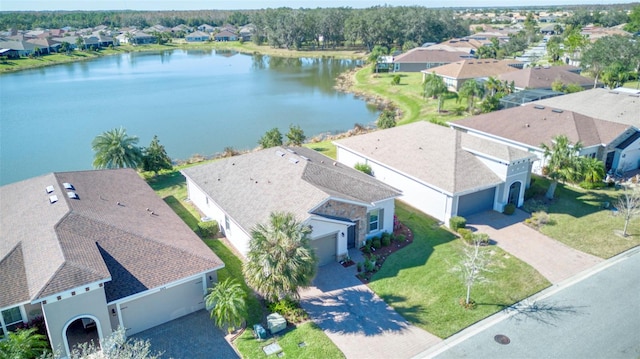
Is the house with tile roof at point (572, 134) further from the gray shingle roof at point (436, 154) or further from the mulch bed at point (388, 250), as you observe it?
the mulch bed at point (388, 250)

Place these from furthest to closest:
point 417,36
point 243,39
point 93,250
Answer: point 243,39
point 417,36
point 93,250

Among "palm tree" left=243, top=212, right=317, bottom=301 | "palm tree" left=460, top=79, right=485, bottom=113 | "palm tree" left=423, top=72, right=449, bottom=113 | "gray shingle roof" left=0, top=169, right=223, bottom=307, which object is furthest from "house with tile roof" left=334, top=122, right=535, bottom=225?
"palm tree" left=423, top=72, right=449, bottom=113

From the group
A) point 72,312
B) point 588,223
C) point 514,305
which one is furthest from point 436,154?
point 72,312

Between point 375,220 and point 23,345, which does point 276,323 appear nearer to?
point 23,345

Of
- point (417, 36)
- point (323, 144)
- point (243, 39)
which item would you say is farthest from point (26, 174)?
point (243, 39)

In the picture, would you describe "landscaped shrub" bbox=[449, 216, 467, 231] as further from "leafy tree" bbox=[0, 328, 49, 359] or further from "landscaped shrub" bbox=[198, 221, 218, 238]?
"leafy tree" bbox=[0, 328, 49, 359]

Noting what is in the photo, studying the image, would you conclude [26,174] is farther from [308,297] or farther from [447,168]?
[447,168]

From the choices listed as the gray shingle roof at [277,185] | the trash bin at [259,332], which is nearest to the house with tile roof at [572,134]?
the gray shingle roof at [277,185]
